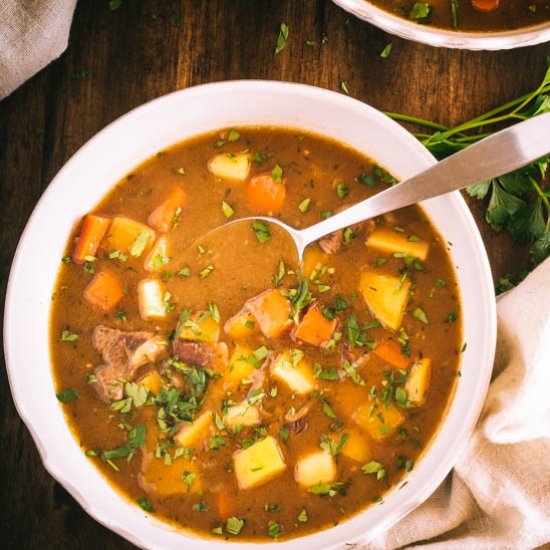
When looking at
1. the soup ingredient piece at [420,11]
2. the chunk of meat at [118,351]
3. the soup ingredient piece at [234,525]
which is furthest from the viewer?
the soup ingredient piece at [420,11]

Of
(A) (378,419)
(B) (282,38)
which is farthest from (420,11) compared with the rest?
(A) (378,419)

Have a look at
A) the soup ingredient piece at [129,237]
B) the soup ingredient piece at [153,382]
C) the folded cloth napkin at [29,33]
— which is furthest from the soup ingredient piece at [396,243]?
the folded cloth napkin at [29,33]

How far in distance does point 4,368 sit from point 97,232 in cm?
90

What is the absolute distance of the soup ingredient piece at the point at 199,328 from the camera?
133 inches

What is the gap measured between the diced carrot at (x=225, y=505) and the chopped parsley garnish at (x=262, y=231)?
47.8 inches

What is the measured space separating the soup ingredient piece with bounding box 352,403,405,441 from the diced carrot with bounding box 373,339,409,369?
0.21 meters

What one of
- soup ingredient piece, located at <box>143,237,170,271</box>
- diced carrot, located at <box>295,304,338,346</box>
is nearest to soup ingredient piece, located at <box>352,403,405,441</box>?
diced carrot, located at <box>295,304,338,346</box>

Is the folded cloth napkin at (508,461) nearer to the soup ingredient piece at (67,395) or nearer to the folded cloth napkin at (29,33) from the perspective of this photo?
the soup ingredient piece at (67,395)

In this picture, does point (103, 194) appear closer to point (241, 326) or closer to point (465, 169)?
point (241, 326)

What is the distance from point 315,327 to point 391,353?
0.38 m

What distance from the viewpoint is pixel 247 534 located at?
3471mm

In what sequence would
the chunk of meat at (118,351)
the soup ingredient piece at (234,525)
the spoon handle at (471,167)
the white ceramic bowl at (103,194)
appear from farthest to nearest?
1. the soup ingredient piece at (234,525)
2. the chunk of meat at (118,351)
3. the white ceramic bowl at (103,194)
4. the spoon handle at (471,167)

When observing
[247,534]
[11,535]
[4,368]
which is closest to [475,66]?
[247,534]

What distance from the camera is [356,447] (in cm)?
343
